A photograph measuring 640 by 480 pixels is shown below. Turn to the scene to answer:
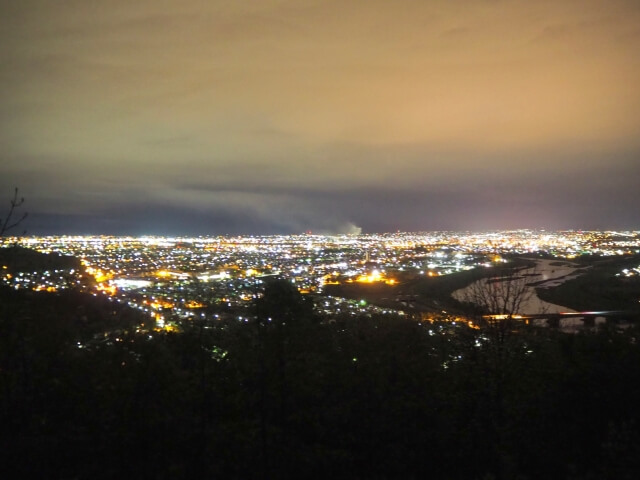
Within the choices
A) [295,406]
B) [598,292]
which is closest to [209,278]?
[295,406]

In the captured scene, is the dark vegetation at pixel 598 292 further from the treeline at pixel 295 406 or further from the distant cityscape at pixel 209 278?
the treeline at pixel 295 406

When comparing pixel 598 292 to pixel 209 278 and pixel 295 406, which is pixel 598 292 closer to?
pixel 209 278

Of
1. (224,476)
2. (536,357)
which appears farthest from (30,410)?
(536,357)

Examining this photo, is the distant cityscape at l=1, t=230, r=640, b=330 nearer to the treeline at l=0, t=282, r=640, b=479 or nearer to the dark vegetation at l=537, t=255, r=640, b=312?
the treeline at l=0, t=282, r=640, b=479

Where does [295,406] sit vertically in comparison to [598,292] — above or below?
below

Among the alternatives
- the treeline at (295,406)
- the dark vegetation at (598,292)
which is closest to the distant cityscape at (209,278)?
the treeline at (295,406)

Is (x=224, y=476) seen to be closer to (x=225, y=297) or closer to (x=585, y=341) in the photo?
(x=225, y=297)

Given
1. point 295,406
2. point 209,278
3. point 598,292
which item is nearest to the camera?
point 295,406
